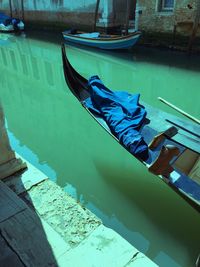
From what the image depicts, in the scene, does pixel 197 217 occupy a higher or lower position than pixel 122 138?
Result: lower

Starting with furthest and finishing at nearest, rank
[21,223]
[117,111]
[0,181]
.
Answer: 1. [117,111]
2. [0,181]
3. [21,223]

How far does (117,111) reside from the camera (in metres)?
2.90

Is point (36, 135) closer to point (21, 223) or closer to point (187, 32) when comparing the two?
point (21, 223)

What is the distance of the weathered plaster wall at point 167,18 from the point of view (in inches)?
298

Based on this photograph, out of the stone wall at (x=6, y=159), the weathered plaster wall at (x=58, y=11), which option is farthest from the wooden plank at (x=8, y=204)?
the weathered plaster wall at (x=58, y=11)

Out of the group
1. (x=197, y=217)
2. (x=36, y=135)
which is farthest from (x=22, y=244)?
(x=36, y=135)

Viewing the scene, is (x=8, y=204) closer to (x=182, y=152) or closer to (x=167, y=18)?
(x=182, y=152)

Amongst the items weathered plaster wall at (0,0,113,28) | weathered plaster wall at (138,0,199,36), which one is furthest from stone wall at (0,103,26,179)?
weathered plaster wall at (0,0,113,28)

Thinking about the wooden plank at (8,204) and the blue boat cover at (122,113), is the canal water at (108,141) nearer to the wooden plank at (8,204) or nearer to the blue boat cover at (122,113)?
the blue boat cover at (122,113)

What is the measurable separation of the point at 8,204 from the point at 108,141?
6.16ft

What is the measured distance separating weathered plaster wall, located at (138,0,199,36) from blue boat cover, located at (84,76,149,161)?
536 centimetres

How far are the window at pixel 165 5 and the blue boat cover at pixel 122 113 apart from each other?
5777 mm

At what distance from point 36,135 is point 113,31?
714 centimetres

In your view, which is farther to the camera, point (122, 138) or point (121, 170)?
point (121, 170)
